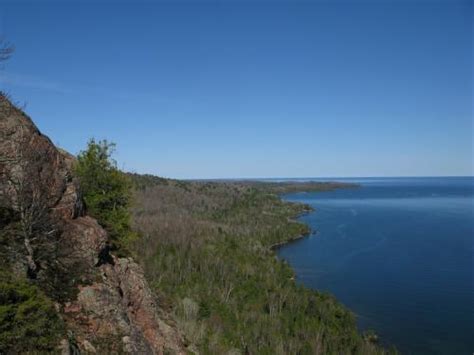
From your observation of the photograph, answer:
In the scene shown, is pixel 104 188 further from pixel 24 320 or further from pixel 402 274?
pixel 402 274

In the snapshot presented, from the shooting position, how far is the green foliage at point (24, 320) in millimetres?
12383

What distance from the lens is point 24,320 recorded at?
13047mm

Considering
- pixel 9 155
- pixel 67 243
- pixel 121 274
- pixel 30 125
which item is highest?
pixel 30 125

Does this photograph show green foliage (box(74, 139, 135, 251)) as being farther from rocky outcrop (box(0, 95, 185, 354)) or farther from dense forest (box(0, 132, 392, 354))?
rocky outcrop (box(0, 95, 185, 354))

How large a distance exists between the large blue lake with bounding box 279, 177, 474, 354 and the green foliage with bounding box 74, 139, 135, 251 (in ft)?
119

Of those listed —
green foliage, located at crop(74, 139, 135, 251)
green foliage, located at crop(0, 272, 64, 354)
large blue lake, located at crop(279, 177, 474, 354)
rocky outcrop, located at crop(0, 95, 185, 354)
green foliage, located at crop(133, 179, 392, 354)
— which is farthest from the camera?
large blue lake, located at crop(279, 177, 474, 354)

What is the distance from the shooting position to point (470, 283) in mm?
64688

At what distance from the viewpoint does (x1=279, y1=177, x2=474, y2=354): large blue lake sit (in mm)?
50428

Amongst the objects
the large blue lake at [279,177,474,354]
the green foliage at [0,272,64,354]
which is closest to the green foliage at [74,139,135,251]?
the green foliage at [0,272,64,354]

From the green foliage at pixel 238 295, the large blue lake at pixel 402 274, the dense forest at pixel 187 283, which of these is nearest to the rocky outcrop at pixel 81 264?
the dense forest at pixel 187 283

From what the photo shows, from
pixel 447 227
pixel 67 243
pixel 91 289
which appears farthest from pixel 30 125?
pixel 447 227

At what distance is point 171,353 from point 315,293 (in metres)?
41.2

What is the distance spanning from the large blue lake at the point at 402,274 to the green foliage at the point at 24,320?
4332 cm

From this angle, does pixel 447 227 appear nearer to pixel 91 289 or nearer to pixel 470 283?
pixel 470 283
